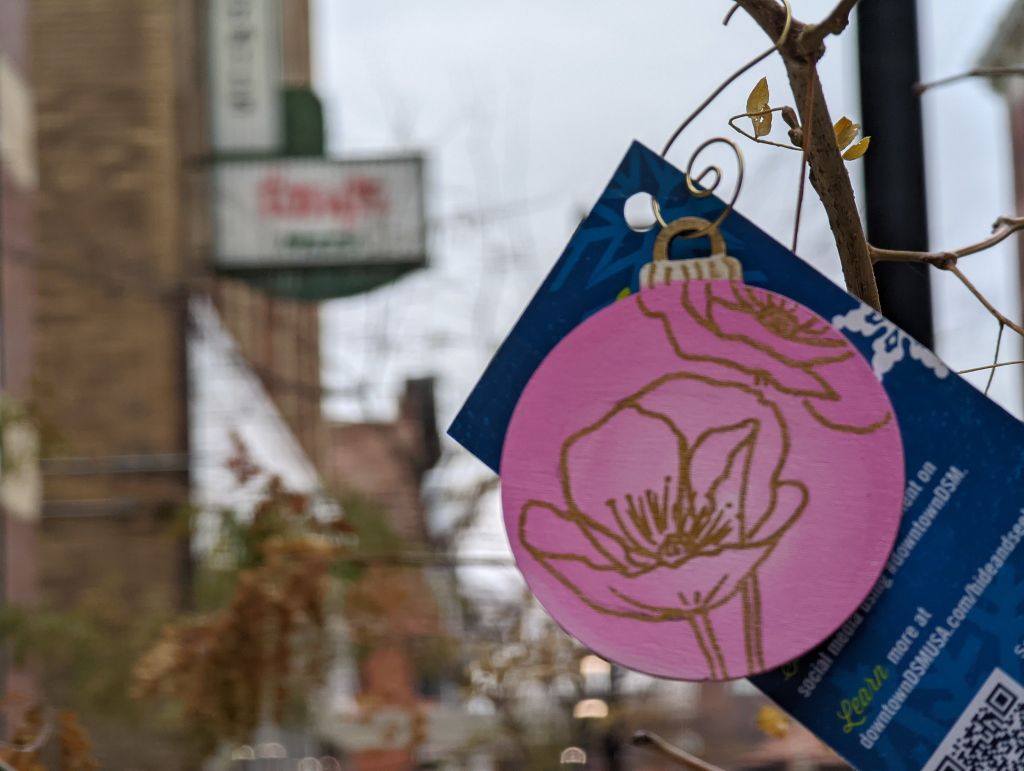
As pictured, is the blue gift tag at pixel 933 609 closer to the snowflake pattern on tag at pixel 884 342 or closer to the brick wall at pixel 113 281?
Result: the snowflake pattern on tag at pixel 884 342

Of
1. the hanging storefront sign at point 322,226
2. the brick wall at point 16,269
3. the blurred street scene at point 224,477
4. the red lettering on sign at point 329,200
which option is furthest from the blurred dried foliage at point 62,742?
the red lettering on sign at point 329,200

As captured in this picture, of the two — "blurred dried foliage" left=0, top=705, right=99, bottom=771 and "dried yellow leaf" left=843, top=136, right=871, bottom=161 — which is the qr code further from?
"blurred dried foliage" left=0, top=705, right=99, bottom=771

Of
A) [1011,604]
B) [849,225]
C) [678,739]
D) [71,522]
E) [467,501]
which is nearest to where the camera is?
[1011,604]

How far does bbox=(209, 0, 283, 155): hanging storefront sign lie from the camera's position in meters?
17.7

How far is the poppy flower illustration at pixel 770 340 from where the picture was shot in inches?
73.7

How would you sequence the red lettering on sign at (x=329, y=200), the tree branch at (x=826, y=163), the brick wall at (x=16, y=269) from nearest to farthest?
the tree branch at (x=826, y=163), the brick wall at (x=16, y=269), the red lettering on sign at (x=329, y=200)

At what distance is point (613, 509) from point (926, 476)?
1.12ft

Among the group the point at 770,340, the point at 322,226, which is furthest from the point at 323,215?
the point at 770,340

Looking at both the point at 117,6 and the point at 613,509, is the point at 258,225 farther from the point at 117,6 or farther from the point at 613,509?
the point at 613,509

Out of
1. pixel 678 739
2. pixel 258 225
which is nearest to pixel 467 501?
pixel 678 739

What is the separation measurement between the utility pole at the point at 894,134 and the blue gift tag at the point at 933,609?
1307mm

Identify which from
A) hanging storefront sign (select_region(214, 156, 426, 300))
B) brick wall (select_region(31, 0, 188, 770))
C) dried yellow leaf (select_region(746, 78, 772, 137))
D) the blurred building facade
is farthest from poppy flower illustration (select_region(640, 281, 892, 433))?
brick wall (select_region(31, 0, 188, 770))

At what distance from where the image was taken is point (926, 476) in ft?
6.10

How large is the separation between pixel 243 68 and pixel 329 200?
232 centimetres
